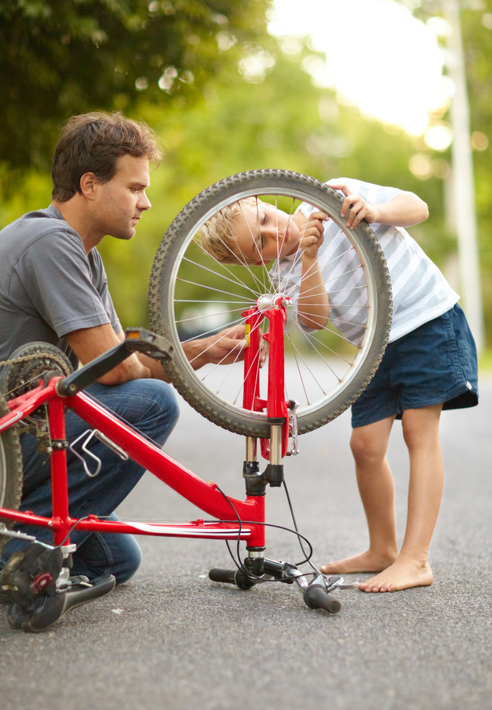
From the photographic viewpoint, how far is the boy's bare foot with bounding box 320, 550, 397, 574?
2721 millimetres

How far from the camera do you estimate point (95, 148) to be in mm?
2348

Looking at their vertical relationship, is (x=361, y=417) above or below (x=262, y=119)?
below

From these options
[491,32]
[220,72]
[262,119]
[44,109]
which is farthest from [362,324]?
[262,119]

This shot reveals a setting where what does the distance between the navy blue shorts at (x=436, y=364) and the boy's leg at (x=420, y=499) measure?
6cm

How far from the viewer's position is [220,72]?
6879 millimetres

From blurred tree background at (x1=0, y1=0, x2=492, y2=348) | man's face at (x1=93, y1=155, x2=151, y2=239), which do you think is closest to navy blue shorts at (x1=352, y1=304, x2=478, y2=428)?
man's face at (x1=93, y1=155, x2=151, y2=239)

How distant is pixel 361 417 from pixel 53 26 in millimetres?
3544

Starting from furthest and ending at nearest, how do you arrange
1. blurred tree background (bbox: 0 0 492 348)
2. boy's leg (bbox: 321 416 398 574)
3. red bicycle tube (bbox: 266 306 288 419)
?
blurred tree background (bbox: 0 0 492 348) → boy's leg (bbox: 321 416 398 574) → red bicycle tube (bbox: 266 306 288 419)

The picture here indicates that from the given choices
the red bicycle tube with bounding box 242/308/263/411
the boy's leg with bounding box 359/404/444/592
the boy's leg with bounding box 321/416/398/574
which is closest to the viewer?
the red bicycle tube with bounding box 242/308/263/411

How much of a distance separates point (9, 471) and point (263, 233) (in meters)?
1.05

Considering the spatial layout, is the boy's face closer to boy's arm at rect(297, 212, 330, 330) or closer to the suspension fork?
boy's arm at rect(297, 212, 330, 330)

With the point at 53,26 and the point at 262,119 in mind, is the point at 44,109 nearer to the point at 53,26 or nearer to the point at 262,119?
the point at 53,26

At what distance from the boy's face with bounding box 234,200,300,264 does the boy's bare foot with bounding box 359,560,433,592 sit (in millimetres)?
1059

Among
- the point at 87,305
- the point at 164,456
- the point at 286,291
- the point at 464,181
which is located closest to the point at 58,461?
the point at 164,456
